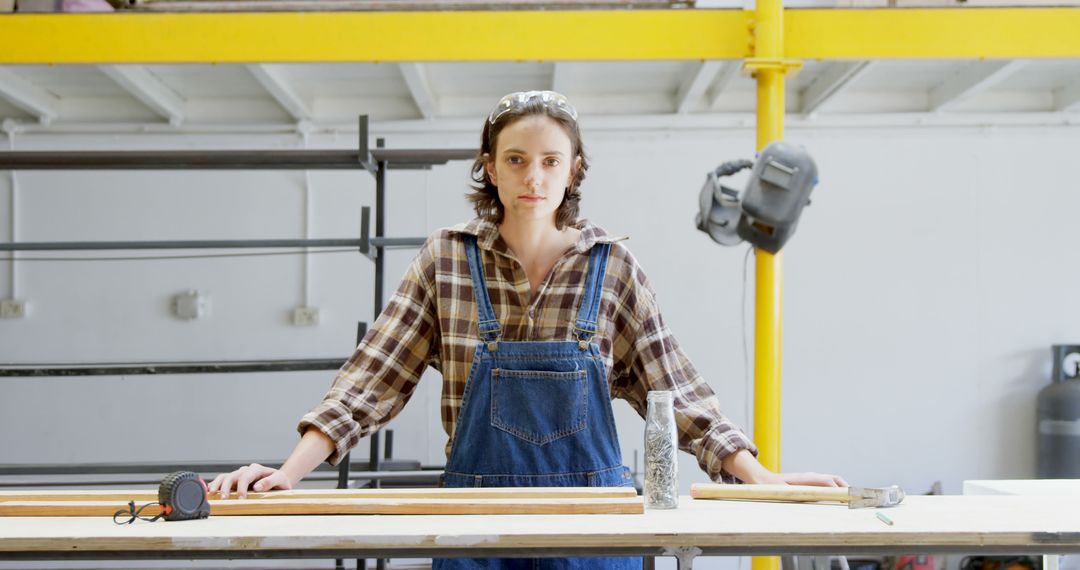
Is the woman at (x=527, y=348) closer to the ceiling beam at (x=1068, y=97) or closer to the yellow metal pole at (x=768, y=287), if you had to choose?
the yellow metal pole at (x=768, y=287)

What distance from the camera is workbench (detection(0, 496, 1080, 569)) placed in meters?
1.11

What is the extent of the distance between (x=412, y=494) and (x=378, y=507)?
0.10m

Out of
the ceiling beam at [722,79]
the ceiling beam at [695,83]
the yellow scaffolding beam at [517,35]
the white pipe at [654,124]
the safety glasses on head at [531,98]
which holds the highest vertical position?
the ceiling beam at [722,79]

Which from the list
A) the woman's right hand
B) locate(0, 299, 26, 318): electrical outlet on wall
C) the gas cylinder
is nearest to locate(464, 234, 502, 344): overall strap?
the woman's right hand

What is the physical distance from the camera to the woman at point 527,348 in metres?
1.54

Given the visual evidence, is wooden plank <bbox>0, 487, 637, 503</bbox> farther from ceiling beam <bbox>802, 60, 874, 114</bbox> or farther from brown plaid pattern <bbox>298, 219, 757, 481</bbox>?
ceiling beam <bbox>802, 60, 874, 114</bbox>

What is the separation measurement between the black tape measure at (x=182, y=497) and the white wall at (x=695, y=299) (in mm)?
4821

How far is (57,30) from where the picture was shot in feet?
12.0

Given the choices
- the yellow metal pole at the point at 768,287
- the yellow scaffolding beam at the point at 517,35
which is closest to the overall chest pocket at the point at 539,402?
the yellow metal pole at the point at 768,287

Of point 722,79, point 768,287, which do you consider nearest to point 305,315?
point 722,79

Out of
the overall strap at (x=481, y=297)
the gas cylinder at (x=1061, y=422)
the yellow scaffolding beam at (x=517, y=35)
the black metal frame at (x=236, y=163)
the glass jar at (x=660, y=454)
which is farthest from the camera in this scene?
the gas cylinder at (x=1061, y=422)

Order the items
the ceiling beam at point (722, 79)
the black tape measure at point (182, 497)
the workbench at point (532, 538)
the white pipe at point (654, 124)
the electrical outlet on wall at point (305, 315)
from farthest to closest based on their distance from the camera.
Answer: the white pipe at point (654, 124) → the electrical outlet on wall at point (305, 315) → the ceiling beam at point (722, 79) → the black tape measure at point (182, 497) → the workbench at point (532, 538)

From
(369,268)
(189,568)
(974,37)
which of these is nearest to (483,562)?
(974,37)

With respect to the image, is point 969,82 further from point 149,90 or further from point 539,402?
point 539,402
